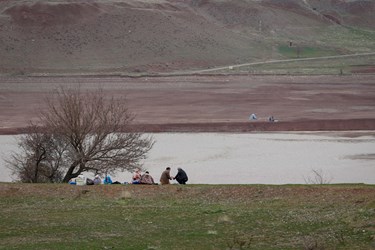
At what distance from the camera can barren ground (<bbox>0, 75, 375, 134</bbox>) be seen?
4894 centimetres

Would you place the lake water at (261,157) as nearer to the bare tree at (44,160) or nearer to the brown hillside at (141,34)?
the bare tree at (44,160)

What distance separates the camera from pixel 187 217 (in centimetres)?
1677

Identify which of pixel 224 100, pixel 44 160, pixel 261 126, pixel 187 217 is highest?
pixel 224 100

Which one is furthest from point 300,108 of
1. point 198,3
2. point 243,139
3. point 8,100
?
point 198,3

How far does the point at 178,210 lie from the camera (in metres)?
17.6

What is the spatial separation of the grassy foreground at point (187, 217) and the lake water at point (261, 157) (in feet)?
36.6

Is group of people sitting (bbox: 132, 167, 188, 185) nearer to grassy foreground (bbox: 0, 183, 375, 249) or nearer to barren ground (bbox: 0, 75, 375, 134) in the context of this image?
grassy foreground (bbox: 0, 183, 375, 249)

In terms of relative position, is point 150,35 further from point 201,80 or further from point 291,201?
point 291,201

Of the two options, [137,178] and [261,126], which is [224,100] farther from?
[137,178]

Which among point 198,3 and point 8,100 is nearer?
point 8,100

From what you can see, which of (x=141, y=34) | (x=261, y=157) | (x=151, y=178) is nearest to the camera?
(x=151, y=178)

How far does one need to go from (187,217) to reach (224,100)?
43238mm

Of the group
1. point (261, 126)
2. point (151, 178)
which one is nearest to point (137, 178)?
point (151, 178)

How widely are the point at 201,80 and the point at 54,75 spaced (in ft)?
40.0
